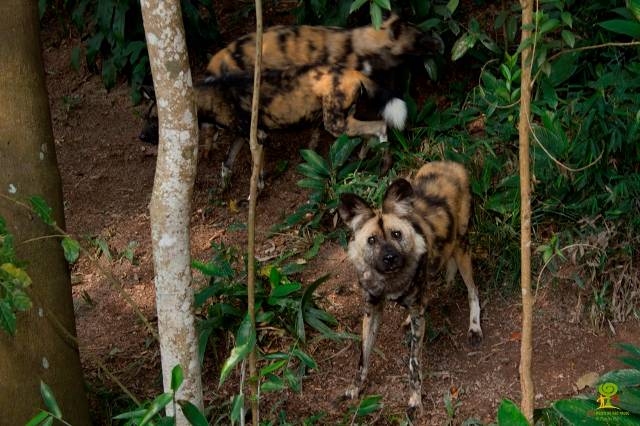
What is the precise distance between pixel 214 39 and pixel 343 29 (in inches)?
41.1

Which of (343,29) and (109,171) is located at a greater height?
(343,29)

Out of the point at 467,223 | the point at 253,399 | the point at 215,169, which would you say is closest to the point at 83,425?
the point at 253,399

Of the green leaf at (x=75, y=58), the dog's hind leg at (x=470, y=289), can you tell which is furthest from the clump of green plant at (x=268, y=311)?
the green leaf at (x=75, y=58)

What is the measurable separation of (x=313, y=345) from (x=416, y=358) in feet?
2.17

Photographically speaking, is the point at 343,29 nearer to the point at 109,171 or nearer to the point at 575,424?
the point at 109,171

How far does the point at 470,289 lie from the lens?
4.95 m

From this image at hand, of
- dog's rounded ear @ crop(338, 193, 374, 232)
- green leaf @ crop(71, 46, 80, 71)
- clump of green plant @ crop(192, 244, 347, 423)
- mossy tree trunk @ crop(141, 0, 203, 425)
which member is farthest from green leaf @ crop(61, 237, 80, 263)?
green leaf @ crop(71, 46, 80, 71)

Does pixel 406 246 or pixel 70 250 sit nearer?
pixel 70 250

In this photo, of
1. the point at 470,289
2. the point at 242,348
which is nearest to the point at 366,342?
the point at 470,289

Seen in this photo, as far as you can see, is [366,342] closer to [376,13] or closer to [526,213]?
[376,13]

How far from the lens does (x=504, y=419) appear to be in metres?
2.68

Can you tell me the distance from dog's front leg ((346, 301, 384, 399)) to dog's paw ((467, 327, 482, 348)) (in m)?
0.55

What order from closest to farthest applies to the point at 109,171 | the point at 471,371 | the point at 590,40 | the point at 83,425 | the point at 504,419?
the point at 504,419 < the point at 83,425 < the point at 471,371 < the point at 590,40 < the point at 109,171

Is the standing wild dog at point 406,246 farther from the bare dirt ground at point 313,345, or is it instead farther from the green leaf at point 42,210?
the green leaf at point 42,210
